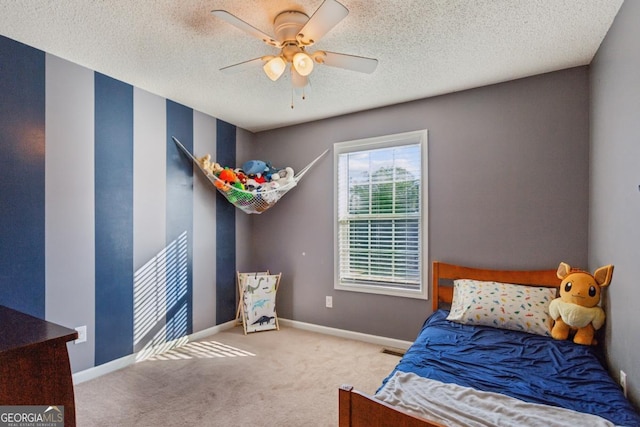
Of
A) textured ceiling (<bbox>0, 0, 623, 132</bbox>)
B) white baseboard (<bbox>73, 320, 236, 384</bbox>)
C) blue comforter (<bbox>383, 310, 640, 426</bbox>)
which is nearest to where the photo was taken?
blue comforter (<bbox>383, 310, 640, 426</bbox>)

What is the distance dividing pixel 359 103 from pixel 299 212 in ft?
4.56

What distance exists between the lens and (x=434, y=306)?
2.93 meters

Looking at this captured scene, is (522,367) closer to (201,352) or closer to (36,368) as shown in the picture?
(36,368)

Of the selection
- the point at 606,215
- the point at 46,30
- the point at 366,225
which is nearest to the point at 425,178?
the point at 366,225

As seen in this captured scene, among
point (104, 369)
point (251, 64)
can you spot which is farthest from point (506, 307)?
point (104, 369)

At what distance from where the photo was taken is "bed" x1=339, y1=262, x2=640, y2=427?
3.92 feet

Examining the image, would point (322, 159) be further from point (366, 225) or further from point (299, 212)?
point (366, 225)

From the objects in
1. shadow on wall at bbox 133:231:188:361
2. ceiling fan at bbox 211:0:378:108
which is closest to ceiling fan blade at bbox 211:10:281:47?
ceiling fan at bbox 211:0:378:108

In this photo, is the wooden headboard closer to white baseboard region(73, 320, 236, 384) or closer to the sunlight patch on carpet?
the sunlight patch on carpet

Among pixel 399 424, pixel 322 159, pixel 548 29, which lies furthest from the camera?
pixel 322 159

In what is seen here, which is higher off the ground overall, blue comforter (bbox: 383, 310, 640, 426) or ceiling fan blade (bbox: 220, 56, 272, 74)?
ceiling fan blade (bbox: 220, 56, 272, 74)

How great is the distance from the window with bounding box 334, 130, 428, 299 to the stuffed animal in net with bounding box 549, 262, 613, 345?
115cm

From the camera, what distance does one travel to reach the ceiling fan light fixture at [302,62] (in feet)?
6.16

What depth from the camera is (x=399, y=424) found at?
3.46ft
